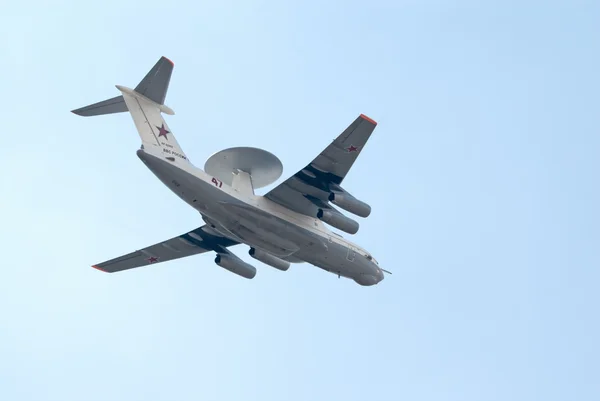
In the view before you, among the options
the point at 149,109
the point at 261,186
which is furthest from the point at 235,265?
the point at 149,109

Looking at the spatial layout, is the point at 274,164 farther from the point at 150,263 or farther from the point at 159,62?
the point at 150,263

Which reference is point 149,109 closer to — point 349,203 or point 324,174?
point 324,174

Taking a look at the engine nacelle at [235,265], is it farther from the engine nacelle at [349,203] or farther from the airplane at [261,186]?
the engine nacelle at [349,203]

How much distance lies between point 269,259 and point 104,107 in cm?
793

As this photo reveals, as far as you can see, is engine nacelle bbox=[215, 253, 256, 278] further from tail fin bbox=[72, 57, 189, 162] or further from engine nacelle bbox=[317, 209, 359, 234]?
tail fin bbox=[72, 57, 189, 162]

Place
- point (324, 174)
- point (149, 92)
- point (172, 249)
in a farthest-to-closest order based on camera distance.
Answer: point (172, 249), point (324, 174), point (149, 92)

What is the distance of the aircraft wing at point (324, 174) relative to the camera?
26203 mm

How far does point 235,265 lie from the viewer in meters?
32.2

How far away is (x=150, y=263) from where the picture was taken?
32969 mm

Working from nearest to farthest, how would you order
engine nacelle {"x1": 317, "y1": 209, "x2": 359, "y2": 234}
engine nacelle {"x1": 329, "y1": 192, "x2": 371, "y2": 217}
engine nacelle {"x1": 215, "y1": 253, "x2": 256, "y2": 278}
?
1. engine nacelle {"x1": 329, "y1": 192, "x2": 371, "y2": 217}
2. engine nacelle {"x1": 317, "y1": 209, "x2": 359, "y2": 234}
3. engine nacelle {"x1": 215, "y1": 253, "x2": 256, "y2": 278}

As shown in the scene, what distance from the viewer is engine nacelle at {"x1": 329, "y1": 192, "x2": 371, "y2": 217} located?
91.2 ft

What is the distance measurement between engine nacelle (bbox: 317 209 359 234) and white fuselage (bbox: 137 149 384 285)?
829 mm

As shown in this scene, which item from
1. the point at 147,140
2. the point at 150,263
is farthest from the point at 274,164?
the point at 150,263

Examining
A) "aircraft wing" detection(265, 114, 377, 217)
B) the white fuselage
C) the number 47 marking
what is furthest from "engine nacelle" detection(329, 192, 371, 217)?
the number 47 marking
